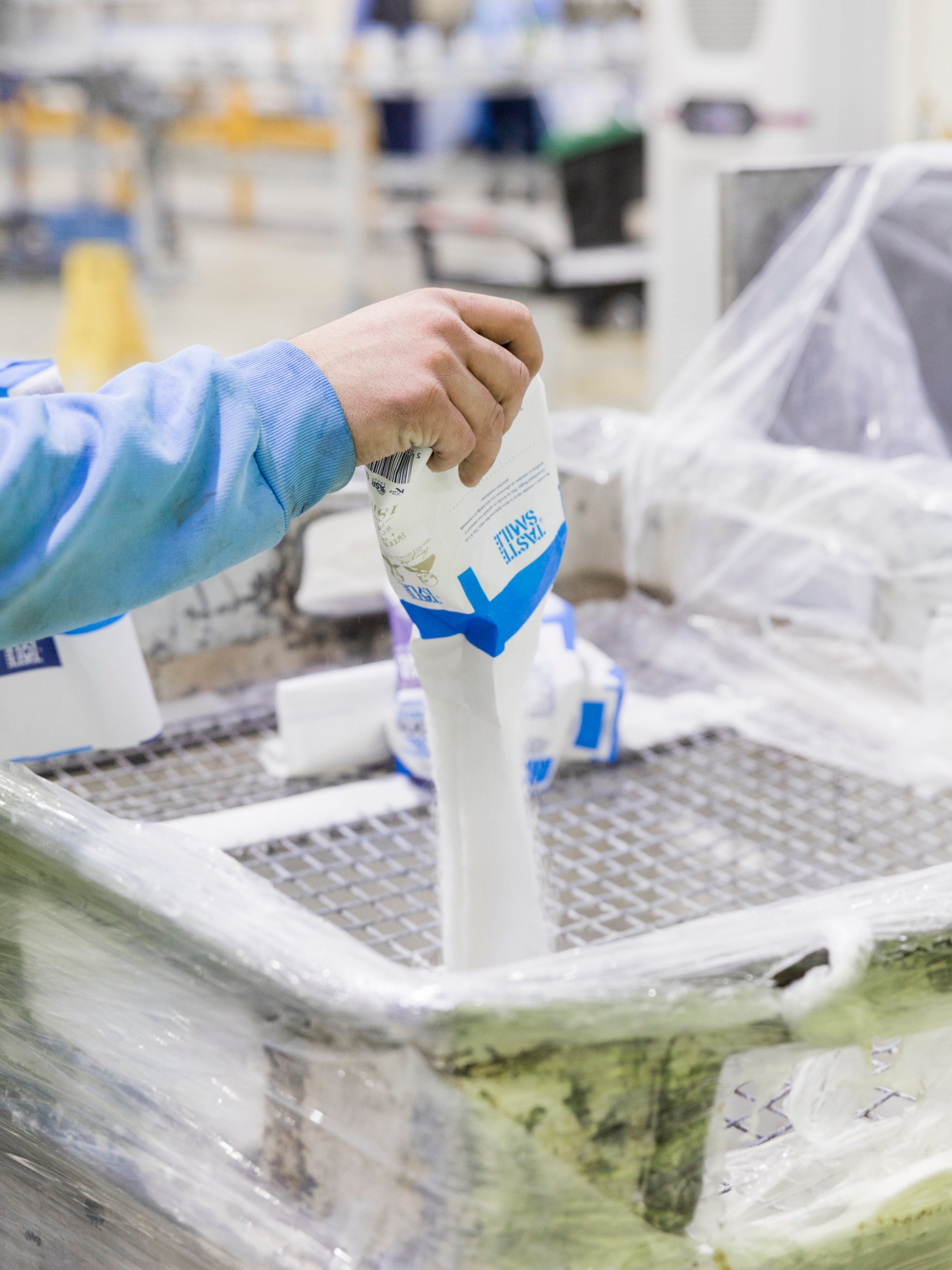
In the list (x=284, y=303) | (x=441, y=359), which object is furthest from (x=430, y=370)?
(x=284, y=303)

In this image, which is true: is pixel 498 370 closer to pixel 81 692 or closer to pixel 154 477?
pixel 154 477

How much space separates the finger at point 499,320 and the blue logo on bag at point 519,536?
122 mm

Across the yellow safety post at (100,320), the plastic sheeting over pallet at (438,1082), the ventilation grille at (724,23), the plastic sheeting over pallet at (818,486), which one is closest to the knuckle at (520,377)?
the plastic sheeting over pallet at (438,1082)

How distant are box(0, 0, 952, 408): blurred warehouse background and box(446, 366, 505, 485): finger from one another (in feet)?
2.83

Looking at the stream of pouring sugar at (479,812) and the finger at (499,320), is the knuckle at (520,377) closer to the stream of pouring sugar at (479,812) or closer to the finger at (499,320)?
the finger at (499,320)

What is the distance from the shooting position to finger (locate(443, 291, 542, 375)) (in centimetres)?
65

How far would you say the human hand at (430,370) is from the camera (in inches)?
23.4

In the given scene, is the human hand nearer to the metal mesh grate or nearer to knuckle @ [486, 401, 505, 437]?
knuckle @ [486, 401, 505, 437]

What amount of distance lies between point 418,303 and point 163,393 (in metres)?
0.13

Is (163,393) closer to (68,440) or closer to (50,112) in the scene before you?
(68,440)

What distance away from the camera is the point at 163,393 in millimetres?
564

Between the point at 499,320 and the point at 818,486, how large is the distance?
643mm

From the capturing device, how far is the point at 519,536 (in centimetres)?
79

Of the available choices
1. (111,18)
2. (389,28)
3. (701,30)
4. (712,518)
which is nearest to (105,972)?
(712,518)
